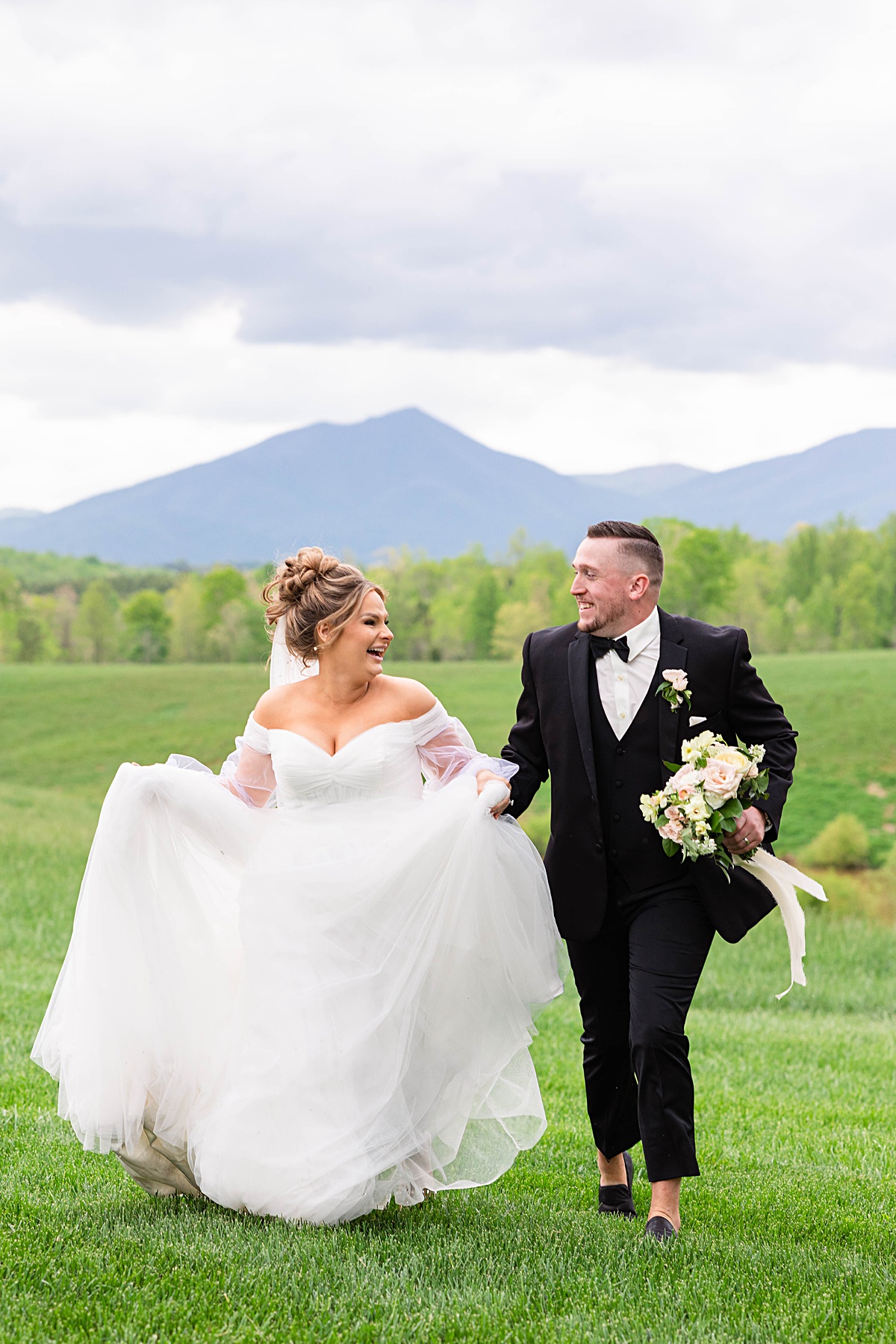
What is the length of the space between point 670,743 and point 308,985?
1.91 meters

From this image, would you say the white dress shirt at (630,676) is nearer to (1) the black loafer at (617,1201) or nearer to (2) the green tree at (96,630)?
(1) the black loafer at (617,1201)

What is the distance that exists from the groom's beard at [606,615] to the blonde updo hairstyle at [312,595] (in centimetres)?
108

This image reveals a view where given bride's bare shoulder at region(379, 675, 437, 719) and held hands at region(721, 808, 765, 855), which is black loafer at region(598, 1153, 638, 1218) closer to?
held hands at region(721, 808, 765, 855)

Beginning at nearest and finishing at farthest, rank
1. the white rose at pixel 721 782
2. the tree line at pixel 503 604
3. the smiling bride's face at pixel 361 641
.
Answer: the white rose at pixel 721 782, the smiling bride's face at pixel 361 641, the tree line at pixel 503 604

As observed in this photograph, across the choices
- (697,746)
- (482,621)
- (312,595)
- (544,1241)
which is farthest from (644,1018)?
(482,621)

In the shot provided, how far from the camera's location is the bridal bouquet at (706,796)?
17.8ft

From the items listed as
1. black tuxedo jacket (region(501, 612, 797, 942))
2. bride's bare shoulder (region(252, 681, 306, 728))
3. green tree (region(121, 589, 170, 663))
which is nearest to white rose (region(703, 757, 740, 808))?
black tuxedo jacket (region(501, 612, 797, 942))

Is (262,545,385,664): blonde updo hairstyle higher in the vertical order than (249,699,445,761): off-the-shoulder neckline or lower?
higher

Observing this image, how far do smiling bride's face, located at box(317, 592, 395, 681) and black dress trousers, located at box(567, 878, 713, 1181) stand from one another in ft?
5.08

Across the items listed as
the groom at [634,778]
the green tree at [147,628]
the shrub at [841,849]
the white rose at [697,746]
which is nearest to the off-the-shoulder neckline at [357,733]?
the groom at [634,778]

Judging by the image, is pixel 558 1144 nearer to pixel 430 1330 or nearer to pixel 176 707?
pixel 430 1330

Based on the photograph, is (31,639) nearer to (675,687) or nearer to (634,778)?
(634,778)

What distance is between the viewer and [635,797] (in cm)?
601

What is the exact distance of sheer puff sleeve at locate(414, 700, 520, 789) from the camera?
6.46 m
